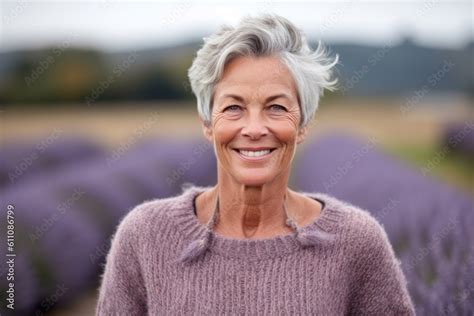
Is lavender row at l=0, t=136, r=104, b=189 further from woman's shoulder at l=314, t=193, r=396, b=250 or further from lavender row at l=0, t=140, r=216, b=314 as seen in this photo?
woman's shoulder at l=314, t=193, r=396, b=250

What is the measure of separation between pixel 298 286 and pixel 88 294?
4602 mm

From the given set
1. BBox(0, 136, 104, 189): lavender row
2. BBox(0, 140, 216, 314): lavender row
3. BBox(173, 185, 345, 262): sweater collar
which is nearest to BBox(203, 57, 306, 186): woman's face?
BBox(173, 185, 345, 262): sweater collar

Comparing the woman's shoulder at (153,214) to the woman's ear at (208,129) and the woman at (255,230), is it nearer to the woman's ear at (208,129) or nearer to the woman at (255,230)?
the woman at (255,230)

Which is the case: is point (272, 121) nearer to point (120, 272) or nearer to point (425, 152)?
point (120, 272)

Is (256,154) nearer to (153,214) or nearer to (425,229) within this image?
(153,214)

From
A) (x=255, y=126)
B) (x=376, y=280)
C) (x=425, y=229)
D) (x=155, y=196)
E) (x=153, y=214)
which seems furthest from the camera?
(x=155, y=196)

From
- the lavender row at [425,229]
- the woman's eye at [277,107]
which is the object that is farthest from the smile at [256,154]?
the lavender row at [425,229]

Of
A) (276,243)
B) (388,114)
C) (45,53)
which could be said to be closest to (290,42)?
(276,243)

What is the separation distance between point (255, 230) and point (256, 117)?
0.48 meters

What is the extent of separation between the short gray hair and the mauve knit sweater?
447 millimetres

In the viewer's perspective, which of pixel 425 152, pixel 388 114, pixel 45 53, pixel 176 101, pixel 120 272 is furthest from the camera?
pixel 176 101

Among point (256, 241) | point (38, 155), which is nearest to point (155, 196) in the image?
point (38, 155)

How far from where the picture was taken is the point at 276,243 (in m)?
2.25

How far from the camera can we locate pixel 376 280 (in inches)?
87.9
